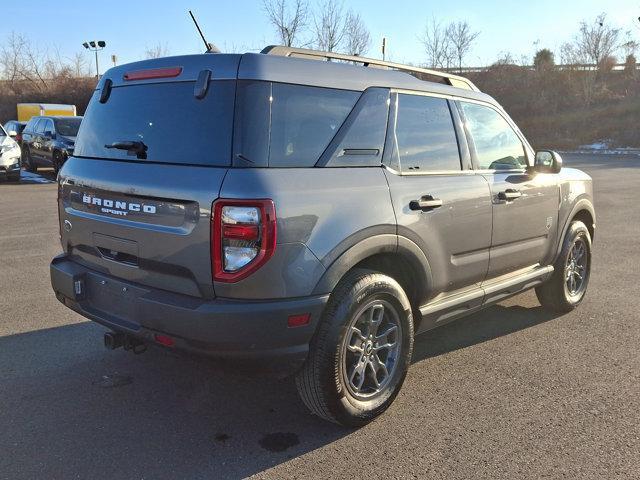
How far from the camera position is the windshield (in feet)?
53.2

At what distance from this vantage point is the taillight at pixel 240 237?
8.55 ft

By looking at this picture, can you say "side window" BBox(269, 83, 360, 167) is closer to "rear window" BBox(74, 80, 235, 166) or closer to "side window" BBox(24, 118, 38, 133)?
"rear window" BBox(74, 80, 235, 166)

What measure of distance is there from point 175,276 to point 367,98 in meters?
1.50

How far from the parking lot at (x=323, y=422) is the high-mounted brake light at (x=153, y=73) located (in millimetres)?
1503

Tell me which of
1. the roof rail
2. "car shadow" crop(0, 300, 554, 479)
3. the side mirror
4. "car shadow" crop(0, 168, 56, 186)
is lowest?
"car shadow" crop(0, 300, 554, 479)

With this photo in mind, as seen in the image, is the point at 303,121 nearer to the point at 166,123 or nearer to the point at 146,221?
the point at 166,123

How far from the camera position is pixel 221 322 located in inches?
104

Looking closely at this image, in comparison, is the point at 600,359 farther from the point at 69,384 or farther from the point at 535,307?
the point at 69,384

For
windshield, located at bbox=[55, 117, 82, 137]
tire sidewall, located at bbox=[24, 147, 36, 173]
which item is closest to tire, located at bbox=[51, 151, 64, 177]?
windshield, located at bbox=[55, 117, 82, 137]

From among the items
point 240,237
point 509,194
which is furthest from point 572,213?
point 240,237

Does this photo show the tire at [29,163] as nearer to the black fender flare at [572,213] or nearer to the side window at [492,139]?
the side window at [492,139]

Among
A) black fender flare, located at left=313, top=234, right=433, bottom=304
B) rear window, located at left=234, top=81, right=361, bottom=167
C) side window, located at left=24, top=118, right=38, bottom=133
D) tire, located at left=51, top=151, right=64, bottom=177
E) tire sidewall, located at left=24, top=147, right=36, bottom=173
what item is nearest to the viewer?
rear window, located at left=234, top=81, right=361, bottom=167

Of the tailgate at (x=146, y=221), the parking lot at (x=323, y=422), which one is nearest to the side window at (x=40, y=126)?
the parking lot at (x=323, y=422)

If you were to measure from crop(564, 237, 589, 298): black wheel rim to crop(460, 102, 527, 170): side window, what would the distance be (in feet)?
4.02
